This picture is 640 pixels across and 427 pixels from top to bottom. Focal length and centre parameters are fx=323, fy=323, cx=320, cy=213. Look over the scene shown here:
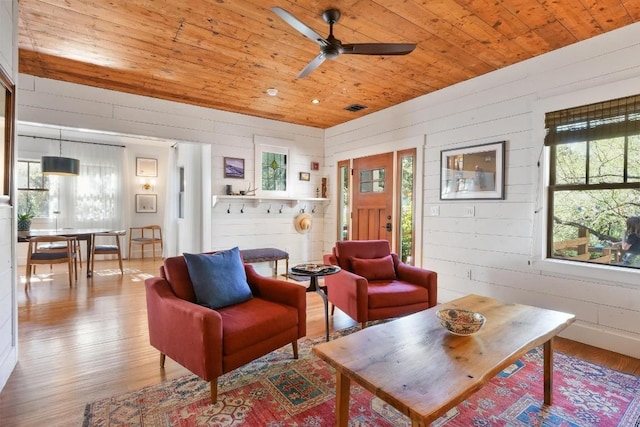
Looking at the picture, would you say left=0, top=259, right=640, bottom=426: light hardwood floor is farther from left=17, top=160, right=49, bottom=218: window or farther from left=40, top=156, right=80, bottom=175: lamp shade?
left=17, top=160, right=49, bottom=218: window

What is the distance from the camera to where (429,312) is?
2080 mm

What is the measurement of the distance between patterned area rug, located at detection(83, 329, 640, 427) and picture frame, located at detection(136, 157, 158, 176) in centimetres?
624

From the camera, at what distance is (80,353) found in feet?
8.36

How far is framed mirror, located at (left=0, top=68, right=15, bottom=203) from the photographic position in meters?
2.12

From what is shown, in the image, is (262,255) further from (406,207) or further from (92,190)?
(92,190)

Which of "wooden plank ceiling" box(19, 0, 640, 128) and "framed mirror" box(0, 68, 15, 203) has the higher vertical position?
"wooden plank ceiling" box(19, 0, 640, 128)

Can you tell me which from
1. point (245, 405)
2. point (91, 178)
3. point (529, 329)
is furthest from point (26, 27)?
point (91, 178)

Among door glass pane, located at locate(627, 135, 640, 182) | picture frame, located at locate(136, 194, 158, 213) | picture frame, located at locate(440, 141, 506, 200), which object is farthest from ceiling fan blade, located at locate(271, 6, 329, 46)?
picture frame, located at locate(136, 194, 158, 213)

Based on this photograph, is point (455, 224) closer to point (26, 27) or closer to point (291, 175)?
point (291, 175)

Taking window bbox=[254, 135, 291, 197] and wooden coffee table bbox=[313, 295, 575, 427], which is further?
window bbox=[254, 135, 291, 197]

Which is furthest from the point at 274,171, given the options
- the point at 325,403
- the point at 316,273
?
the point at 325,403

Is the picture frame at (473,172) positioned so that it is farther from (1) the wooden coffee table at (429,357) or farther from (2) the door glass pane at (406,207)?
(1) the wooden coffee table at (429,357)

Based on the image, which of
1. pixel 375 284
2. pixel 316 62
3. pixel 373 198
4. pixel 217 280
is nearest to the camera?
pixel 217 280

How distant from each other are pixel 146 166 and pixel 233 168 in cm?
357
